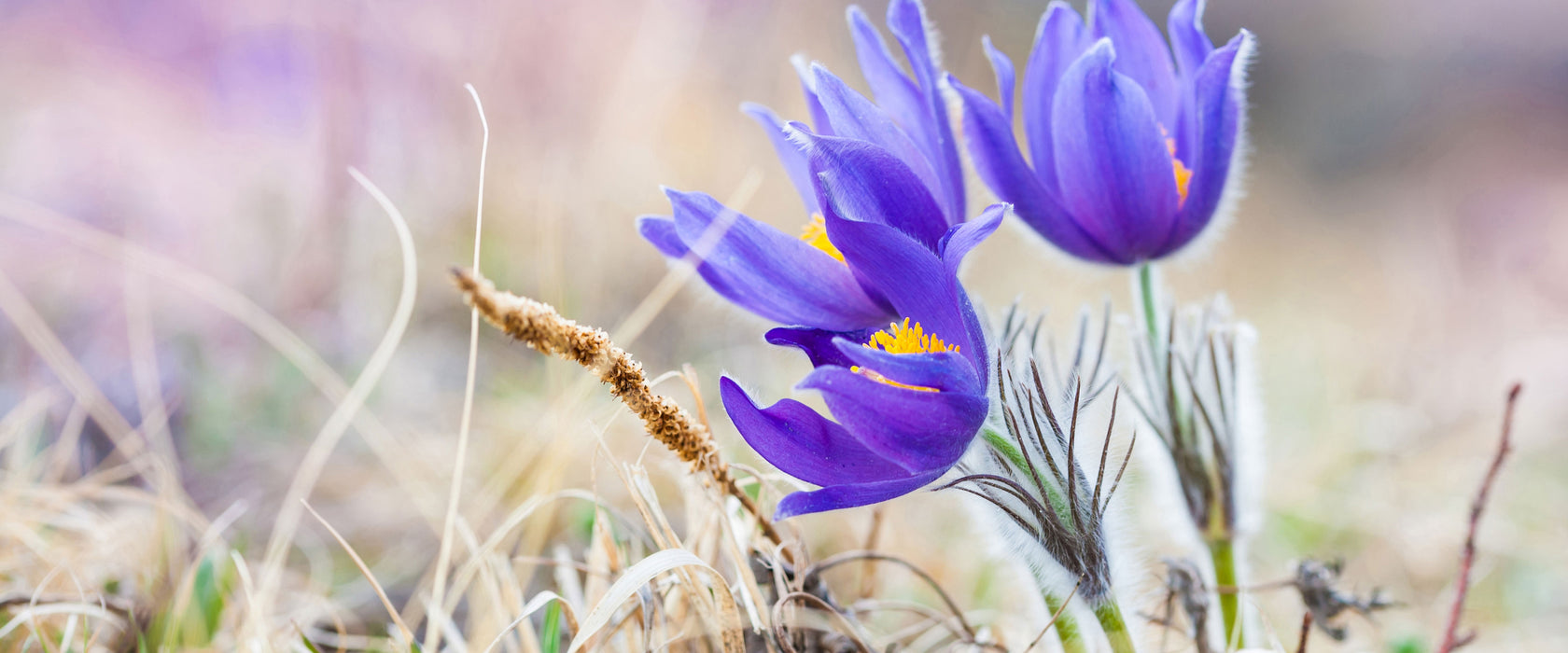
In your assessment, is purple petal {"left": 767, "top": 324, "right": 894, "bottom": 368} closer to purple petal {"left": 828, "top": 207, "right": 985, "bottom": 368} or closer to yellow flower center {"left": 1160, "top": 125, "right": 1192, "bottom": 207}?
purple petal {"left": 828, "top": 207, "right": 985, "bottom": 368}

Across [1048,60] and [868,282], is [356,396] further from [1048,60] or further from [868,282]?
[1048,60]

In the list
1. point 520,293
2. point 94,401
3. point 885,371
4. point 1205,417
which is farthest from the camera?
point 520,293

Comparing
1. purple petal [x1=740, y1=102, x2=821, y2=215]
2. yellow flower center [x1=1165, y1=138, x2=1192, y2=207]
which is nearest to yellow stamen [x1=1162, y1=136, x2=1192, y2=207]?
yellow flower center [x1=1165, y1=138, x2=1192, y2=207]

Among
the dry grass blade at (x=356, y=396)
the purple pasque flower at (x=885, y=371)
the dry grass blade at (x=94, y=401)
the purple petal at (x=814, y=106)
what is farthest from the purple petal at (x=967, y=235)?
the dry grass blade at (x=94, y=401)

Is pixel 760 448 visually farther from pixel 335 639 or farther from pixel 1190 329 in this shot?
pixel 335 639

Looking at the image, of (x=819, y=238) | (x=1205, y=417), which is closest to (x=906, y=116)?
(x=819, y=238)

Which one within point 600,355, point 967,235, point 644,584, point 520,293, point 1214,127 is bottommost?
point 520,293
